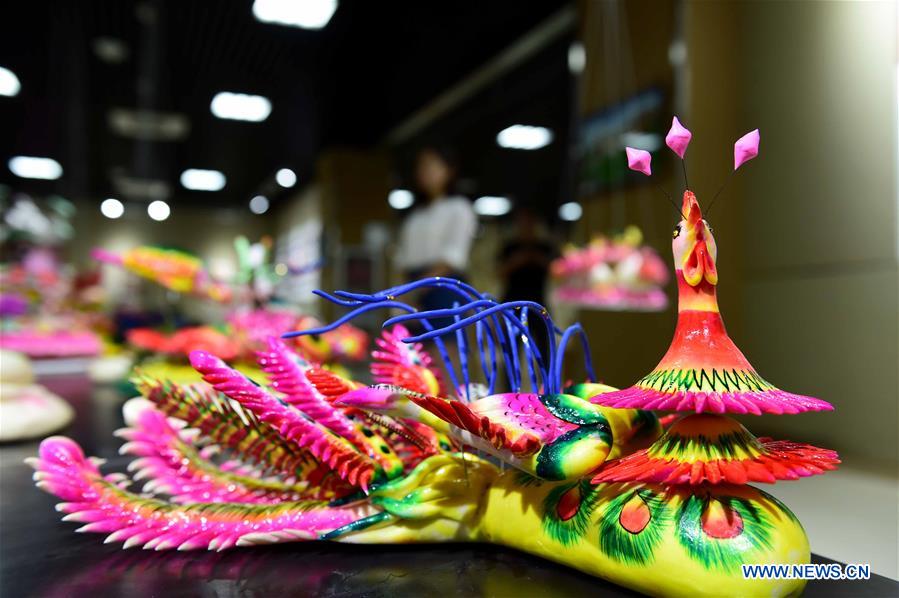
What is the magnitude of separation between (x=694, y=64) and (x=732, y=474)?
2.12 m

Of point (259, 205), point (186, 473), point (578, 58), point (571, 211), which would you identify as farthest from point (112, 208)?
point (186, 473)

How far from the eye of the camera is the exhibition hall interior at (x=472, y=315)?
1.79ft

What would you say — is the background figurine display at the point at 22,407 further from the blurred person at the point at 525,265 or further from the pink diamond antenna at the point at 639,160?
the blurred person at the point at 525,265

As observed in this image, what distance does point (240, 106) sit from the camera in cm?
482

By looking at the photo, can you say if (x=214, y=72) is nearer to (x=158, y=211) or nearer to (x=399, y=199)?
(x=158, y=211)

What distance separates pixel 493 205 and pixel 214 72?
2.02 metres

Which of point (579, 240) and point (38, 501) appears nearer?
point (38, 501)

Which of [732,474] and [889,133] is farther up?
[889,133]

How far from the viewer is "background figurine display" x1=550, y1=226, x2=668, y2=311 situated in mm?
2248

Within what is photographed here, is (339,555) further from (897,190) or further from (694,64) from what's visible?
(694,64)

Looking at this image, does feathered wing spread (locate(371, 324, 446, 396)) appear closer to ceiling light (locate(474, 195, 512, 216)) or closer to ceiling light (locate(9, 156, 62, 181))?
ceiling light (locate(474, 195, 512, 216))

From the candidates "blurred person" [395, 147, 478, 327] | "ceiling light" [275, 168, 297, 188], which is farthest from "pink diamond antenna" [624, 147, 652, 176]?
"ceiling light" [275, 168, 297, 188]

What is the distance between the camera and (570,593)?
0.54m

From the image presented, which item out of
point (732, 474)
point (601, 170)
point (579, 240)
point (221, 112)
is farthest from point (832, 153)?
point (221, 112)
